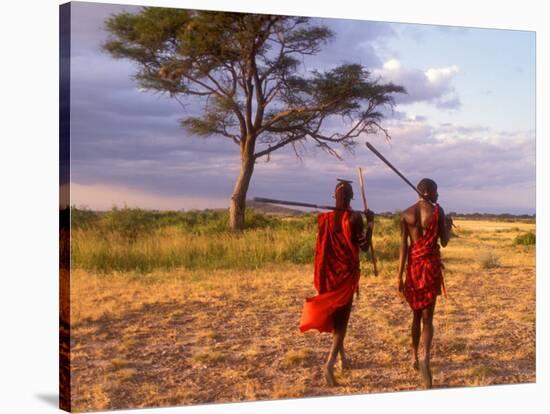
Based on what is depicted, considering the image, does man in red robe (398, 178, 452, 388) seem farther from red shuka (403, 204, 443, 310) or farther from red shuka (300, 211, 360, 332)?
red shuka (300, 211, 360, 332)

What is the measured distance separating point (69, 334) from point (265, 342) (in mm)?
1701

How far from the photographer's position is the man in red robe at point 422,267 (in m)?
10.1

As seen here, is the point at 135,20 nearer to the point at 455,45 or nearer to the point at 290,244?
the point at 290,244

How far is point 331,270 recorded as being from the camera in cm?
A: 977

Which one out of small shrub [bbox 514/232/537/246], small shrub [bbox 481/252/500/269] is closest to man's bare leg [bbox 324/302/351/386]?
small shrub [bbox 481/252/500/269]

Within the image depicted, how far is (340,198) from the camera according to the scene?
9.80m

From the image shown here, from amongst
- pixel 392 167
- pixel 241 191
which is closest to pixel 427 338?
pixel 392 167

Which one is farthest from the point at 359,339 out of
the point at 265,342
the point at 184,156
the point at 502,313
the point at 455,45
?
the point at 455,45

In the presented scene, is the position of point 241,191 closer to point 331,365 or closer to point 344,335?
point 344,335

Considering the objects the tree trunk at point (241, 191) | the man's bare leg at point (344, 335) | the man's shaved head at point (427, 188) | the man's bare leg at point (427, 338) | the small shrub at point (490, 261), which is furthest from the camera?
the small shrub at point (490, 261)

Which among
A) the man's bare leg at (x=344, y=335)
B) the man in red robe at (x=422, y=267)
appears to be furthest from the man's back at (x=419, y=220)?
the man's bare leg at (x=344, y=335)

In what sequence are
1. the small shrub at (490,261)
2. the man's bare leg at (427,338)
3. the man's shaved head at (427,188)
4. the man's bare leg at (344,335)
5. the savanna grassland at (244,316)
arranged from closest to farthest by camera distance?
the savanna grassland at (244,316)
the man's bare leg at (344,335)
the man's bare leg at (427,338)
the man's shaved head at (427,188)
the small shrub at (490,261)

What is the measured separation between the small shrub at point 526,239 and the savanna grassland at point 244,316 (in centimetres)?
10

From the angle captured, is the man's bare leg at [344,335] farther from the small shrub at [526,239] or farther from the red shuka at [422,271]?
the small shrub at [526,239]
